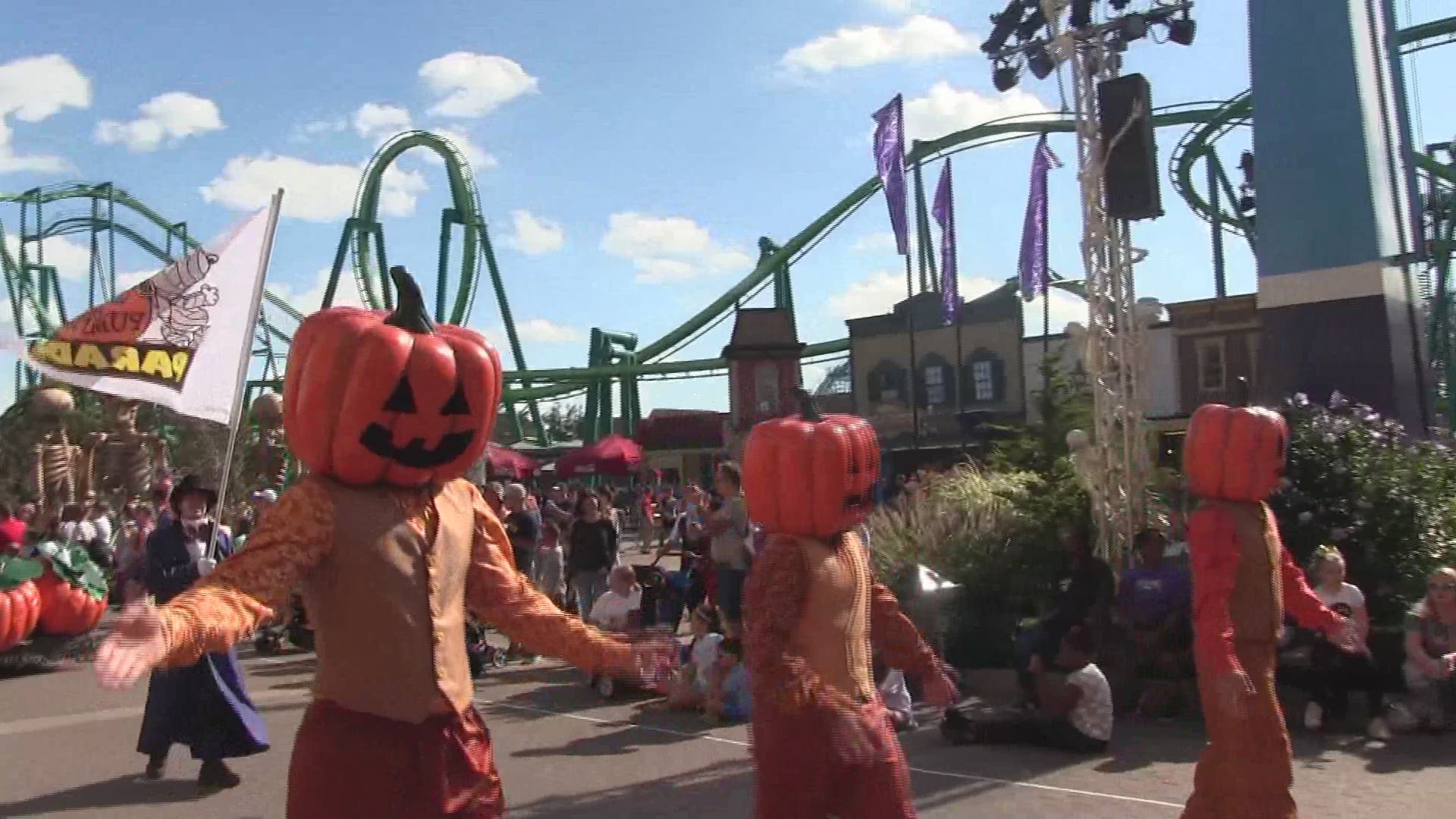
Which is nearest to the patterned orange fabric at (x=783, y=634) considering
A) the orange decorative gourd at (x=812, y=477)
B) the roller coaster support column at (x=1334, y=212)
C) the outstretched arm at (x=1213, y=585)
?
the orange decorative gourd at (x=812, y=477)

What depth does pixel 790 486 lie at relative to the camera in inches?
151

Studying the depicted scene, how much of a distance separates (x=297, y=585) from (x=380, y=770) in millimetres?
466

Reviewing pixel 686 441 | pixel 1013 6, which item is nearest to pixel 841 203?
pixel 686 441

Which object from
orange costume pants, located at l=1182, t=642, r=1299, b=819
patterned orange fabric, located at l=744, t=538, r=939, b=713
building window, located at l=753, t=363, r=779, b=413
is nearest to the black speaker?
orange costume pants, located at l=1182, t=642, r=1299, b=819

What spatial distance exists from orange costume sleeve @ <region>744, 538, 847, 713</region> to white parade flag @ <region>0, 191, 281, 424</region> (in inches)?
140

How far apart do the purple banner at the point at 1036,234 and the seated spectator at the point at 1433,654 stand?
1789 centimetres

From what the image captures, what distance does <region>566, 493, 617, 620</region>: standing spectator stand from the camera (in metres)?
11.5

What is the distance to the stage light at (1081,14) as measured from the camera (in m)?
9.17

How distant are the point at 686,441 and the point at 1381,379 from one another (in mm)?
31202

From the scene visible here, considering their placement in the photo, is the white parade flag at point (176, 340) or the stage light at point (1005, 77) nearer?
the white parade flag at point (176, 340)

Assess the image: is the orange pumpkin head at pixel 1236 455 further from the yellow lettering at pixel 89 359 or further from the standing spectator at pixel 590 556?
the standing spectator at pixel 590 556

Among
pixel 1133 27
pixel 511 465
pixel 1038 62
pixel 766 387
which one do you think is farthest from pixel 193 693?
pixel 766 387

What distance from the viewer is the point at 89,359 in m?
7.16

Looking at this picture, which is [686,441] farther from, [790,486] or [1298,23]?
[790,486]
